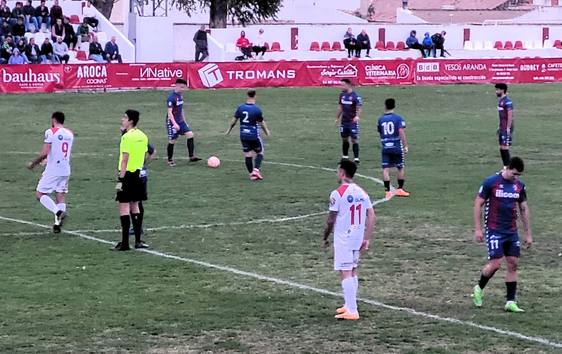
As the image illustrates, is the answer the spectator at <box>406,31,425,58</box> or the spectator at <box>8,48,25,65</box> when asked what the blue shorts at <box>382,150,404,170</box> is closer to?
the spectator at <box>8,48,25,65</box>

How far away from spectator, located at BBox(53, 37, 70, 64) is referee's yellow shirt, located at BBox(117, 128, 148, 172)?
33.0m

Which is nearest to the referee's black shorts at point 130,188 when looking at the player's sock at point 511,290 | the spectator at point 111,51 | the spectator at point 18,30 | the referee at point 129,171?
the referee at point 129,171

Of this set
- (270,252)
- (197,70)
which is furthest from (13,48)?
(270,252)

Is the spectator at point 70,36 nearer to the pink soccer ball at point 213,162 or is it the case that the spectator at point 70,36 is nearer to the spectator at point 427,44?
the spectator at point 427,44

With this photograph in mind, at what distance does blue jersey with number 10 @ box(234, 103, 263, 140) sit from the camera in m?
24.7

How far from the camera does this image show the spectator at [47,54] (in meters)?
47.8

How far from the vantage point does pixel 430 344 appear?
12.2 m

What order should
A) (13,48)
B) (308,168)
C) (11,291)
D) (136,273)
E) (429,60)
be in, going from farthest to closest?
(429,60), (13,48), (308,168), (136,273), (11,291)

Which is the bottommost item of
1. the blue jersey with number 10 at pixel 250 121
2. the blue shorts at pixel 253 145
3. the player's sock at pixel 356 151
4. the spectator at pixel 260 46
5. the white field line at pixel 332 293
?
the white field line at pixel 332 293

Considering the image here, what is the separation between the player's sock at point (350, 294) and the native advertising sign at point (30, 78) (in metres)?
33.4

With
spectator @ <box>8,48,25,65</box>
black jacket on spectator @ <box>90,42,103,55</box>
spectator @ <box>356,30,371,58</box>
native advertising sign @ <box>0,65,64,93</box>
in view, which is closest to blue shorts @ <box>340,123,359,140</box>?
native advertising sign @ <box>0,65,64,93</box>

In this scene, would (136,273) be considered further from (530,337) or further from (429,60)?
(429,60)

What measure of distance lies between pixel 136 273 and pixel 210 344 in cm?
380

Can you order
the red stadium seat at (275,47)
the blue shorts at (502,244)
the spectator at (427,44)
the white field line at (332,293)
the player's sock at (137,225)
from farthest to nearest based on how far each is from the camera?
1. the red stadium seat at (275,47)
2. the spectator at (427,44)
3. the player's sock at (137,225)
4. the blue shorts at (502,244)
5. the white field line at (332,293)
